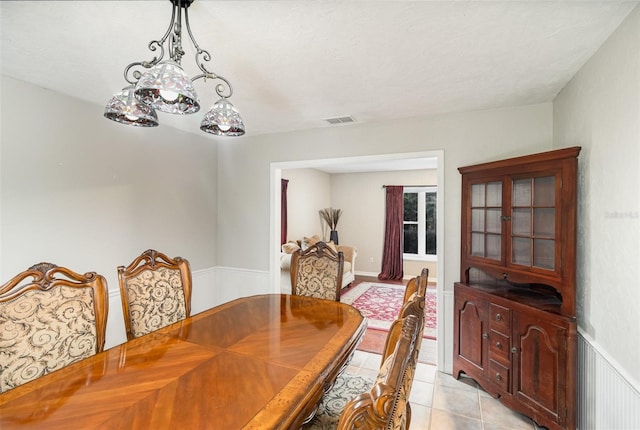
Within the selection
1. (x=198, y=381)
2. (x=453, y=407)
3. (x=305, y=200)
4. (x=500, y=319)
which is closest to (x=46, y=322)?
(x=198, y=381)

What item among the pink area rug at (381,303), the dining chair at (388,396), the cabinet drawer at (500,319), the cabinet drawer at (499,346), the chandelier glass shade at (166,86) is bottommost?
the pink area rug at (381,303)

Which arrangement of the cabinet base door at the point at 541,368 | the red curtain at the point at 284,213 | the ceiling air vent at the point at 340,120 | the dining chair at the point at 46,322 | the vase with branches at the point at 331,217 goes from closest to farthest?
the dining chair at the point at 46,322 < the cabinet base door at the point at 541,368 < the ceiling air vent at the point at 340,120 < the red curtain at the point at 284,213 < the vase with branches at the point at 331,217

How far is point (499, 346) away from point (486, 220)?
975 millimetres

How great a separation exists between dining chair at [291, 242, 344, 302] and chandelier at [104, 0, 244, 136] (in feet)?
4.20

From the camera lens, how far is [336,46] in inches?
69.8

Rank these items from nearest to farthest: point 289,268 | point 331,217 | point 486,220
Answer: point 486,220
point 289,268
point 331,217

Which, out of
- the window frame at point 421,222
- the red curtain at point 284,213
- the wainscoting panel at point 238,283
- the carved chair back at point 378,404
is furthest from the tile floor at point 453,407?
the window frame at point 421,222

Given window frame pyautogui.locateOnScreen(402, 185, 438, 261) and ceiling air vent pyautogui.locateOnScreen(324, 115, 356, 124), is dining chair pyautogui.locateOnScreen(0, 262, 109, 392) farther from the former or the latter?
window frame pyautogui.locateOnScreen(402, 185, 438, 261)

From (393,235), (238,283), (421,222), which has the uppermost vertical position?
(421,222)

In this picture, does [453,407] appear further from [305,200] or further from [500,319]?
[305,200]

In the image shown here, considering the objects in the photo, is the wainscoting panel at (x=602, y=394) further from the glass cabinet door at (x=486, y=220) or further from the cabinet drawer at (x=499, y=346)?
the glass cabinet door at (x=486, y=220)

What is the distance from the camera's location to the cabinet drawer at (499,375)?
2.22m

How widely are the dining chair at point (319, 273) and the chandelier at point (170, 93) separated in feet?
4.20

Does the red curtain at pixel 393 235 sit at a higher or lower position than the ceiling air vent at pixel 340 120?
lower
